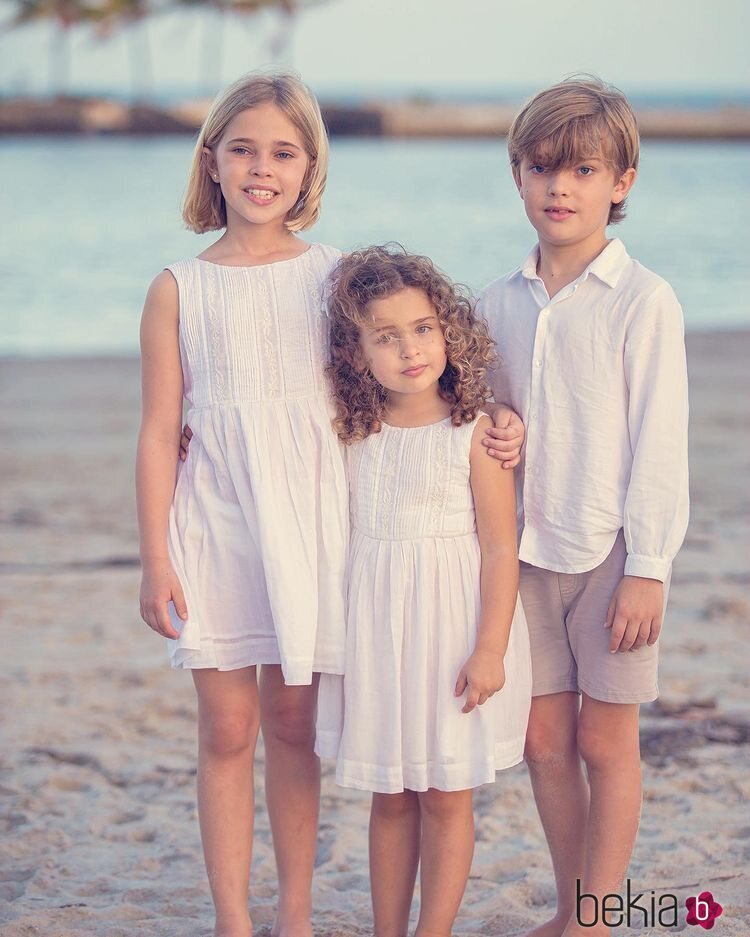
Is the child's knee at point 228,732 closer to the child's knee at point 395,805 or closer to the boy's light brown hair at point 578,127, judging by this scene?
the child's knee at point 395,805

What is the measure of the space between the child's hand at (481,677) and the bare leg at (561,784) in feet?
0.77

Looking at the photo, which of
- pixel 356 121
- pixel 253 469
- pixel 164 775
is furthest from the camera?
pixel 356 121

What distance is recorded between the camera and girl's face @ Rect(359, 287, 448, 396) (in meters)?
2.40

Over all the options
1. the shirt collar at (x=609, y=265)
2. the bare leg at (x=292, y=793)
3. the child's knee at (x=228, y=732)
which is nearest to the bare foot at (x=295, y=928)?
the bare leg at (x=292, y=793)

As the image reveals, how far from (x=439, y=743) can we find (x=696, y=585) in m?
2.91

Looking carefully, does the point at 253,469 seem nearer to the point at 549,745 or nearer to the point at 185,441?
the point at 185,441

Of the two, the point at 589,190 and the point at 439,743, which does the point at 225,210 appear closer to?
the point at 589,190

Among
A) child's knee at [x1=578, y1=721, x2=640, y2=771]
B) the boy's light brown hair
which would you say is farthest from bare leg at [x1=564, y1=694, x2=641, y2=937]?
the boy's light brown hair

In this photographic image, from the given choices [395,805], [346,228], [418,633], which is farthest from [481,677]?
[346,228]

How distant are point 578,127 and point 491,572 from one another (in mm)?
861

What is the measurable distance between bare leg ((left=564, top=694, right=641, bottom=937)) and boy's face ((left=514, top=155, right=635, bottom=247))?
36.3 inches

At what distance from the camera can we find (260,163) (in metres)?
2.52

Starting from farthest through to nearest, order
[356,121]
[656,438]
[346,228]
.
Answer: [356,121] → [346,228] → [656,438]

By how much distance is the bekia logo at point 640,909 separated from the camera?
2.53m
